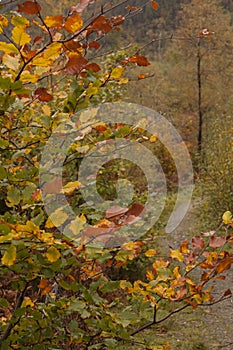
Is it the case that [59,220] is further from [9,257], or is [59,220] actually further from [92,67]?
[92,67]

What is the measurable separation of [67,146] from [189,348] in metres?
4.23

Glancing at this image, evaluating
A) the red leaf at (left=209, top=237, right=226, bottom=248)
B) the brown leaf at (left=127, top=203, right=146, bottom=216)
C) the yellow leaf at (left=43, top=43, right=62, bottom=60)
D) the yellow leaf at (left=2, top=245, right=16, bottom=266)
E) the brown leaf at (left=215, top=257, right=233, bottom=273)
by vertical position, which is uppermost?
the yellow leaf at (left=43, top=43, right=62, bottom=60)

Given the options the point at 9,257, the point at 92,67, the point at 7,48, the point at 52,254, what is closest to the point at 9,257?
the point at 9,257

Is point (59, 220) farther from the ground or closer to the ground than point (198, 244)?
farther from the ground

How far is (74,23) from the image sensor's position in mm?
1035

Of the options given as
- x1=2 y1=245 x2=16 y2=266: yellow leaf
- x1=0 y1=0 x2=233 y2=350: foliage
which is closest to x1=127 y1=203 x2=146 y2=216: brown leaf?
x1=0 y1=0 x2=233 y2=350: foliage

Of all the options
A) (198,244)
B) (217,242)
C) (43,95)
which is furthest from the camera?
(198,244)

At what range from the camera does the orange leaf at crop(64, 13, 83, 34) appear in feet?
3.37

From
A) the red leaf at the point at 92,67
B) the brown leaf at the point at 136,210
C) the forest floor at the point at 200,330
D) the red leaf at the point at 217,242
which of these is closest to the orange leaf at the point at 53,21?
the red leaf at the point at 92,67

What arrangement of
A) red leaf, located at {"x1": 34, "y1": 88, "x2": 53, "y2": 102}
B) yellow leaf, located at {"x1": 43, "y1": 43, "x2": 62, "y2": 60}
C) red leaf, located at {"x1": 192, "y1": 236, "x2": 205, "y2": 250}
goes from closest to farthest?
yellow leaf, located at {"x1": 43, "y1": 43, "x2": 62, "y2": 60} → red leaf, located at {"x1": 34, "y1": 88, "x2": 53, "y2": 102} → red leaf, located at {"x1": 192, "y1": 236, "x2": 205, "y2": 250}

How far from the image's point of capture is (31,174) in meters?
1.33

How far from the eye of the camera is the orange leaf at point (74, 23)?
1.03 meters

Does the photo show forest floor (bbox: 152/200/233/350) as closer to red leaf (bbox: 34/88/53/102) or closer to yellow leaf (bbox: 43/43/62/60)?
red leaf (bbox: 34/88/53/102)

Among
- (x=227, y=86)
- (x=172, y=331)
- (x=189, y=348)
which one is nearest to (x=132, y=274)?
(x=172, y=331)
